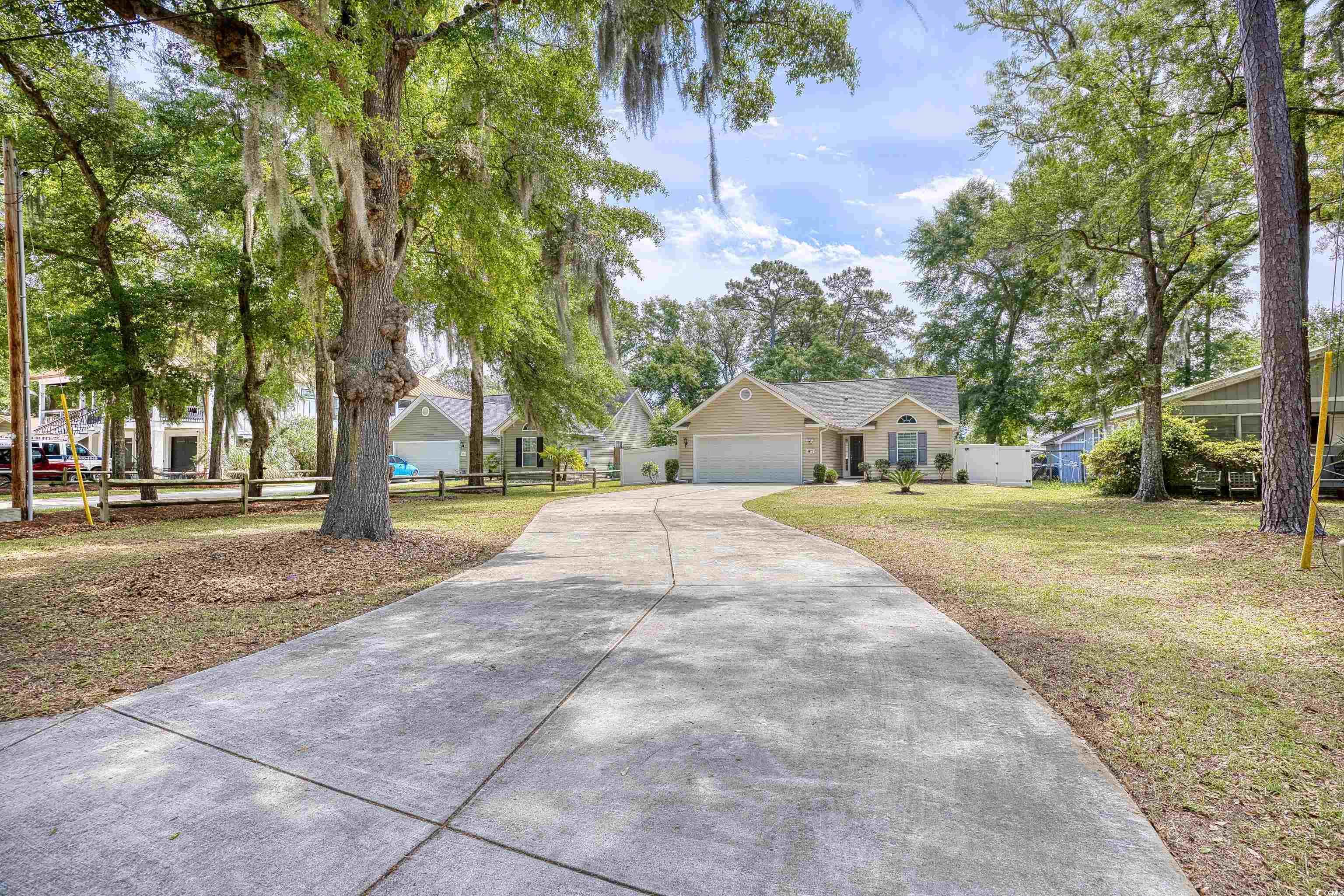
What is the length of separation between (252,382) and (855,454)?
22.7m

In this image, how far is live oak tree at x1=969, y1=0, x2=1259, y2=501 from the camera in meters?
11.5

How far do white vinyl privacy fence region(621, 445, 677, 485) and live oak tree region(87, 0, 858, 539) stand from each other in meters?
18.9

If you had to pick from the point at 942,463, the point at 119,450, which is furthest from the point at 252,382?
the point at 942,463

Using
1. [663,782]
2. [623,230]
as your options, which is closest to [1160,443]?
[623,230]

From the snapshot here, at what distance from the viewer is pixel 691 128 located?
7801 millimetres

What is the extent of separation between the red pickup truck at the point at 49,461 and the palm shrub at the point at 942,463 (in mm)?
31105

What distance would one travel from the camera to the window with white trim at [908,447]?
25.6 metres

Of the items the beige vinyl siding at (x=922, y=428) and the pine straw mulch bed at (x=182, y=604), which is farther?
the beige vinyl siding at (x=922, y=428)

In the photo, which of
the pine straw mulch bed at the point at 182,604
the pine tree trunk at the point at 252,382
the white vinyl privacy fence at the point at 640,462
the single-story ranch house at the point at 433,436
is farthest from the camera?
the single-story ranch house at the point at 433,436

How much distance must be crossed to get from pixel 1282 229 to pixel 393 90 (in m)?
11.5

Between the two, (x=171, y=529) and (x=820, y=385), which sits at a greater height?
(x=820, y=385)

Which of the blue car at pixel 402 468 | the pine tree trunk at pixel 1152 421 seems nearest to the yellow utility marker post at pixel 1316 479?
the pine tree trunk at pixel 1152 421

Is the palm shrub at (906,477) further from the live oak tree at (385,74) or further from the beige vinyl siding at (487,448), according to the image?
the beige vinyl siding at (487,448)

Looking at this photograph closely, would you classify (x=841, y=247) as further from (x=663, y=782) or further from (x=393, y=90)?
(x=663, y=782)
